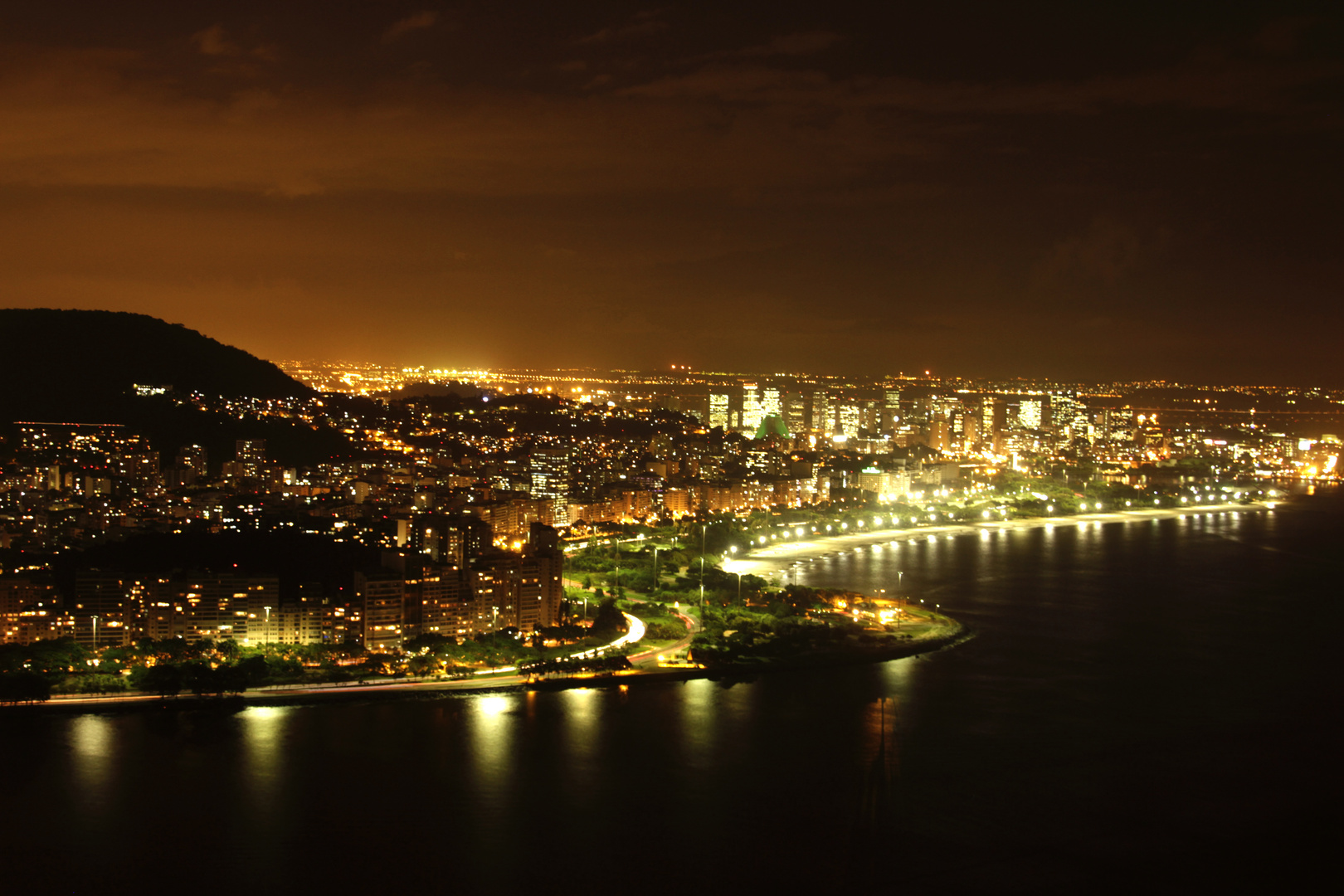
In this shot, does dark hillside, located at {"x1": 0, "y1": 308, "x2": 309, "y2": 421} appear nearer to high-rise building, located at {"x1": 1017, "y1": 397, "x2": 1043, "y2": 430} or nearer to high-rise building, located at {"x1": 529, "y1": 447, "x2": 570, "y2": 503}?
high-rise building, located at {"x1": 529, "y1": 447, "x2": 570, "y2": 503}

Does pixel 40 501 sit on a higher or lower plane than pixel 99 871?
higher

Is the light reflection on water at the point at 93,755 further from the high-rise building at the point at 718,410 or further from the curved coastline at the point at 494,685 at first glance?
the high-rise building at the point at 718,410

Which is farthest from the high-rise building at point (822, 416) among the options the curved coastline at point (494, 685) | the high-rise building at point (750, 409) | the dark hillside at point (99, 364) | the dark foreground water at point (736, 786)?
the dark foreground water at point (736, 786)

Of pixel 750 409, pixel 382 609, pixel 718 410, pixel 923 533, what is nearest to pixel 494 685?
pixel 382 609

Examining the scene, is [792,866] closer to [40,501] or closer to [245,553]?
[245,553]

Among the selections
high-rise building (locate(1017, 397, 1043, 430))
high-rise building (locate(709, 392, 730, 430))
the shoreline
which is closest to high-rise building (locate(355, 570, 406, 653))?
the shoreline

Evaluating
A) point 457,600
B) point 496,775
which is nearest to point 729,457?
point 457,600

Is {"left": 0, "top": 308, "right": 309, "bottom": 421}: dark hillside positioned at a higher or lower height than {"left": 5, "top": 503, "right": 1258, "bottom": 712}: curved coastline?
higher

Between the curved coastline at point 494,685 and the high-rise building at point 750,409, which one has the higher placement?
the high-rise building at point 750,409

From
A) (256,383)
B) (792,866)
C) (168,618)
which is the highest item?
(256,383)
